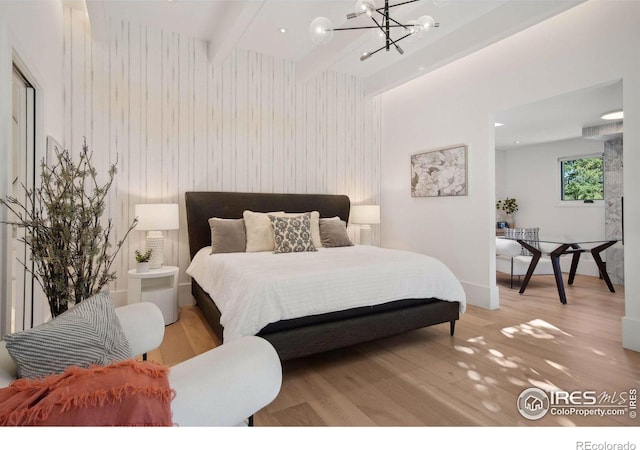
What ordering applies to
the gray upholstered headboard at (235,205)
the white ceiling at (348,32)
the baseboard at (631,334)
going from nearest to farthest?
the baseboard at (631,334)
the white ceiling at (348,32)
the gray upholstered headboard at (235,205)

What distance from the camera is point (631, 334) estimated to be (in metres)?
2.55

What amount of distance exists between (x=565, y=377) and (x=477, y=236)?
1.90m

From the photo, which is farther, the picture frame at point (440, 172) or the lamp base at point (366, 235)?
the lamp base at point (366, 235)

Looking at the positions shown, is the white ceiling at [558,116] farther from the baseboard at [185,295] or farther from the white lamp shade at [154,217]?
the baseboard at [185,295]

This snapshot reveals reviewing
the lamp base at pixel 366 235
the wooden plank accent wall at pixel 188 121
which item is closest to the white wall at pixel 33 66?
the wooden plank accent wall at pixel 188 121

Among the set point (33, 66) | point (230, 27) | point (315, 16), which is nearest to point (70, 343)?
point (33, 66)

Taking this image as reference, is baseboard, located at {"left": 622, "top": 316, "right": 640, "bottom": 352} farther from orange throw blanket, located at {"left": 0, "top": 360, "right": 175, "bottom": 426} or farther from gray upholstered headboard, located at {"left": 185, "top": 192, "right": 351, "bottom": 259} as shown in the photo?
orange throw blanket, located at {"left": 0, "top": 360, "right": 175, "bottom": 426}

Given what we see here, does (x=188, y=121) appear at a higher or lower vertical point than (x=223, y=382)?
higher

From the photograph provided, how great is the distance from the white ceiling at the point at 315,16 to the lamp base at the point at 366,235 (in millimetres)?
2033

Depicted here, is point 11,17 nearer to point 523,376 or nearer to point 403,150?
point 523,376

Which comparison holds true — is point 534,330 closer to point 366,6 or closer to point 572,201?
point 366,6

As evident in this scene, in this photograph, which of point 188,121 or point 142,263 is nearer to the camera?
point 142,263

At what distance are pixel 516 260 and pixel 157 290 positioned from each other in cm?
460

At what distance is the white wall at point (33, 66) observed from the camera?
1.68m
